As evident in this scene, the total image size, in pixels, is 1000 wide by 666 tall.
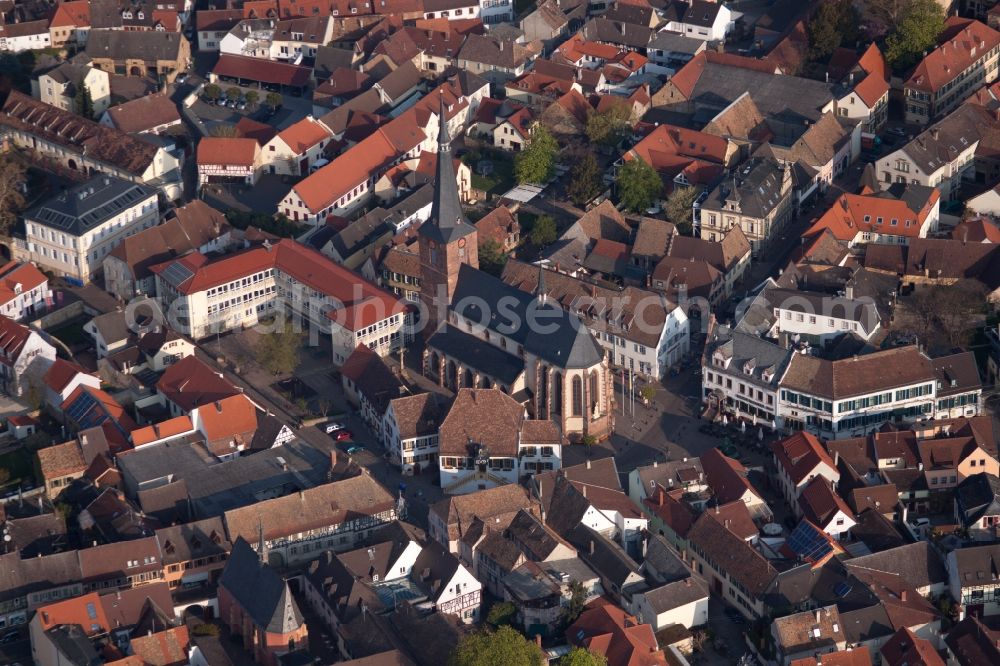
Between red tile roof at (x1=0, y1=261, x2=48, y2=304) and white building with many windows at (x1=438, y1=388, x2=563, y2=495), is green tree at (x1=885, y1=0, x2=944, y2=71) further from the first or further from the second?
red tile roof at (x1=0, y1=261, x2=48, y2=304)

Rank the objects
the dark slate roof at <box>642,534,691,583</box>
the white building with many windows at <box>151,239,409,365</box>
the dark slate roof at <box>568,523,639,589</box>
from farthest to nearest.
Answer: the white building with many windows at <box>151,239,409,365</box> < the dark slate roof at <box>568,523,639,589</box> < the dark slate roof at <box>642,534,691,583</box>

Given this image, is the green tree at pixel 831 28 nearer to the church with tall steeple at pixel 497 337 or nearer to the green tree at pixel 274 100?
the green tree at pixel 274 100

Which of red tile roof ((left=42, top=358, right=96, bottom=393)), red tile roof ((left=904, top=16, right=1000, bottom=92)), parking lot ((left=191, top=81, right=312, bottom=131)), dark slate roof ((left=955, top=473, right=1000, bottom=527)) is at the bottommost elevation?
red tile roof ((left=42, top=358, right=96, bottom=393))

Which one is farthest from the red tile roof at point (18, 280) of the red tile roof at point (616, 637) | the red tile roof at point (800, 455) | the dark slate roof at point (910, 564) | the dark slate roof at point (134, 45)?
the dark slate roof at point (910, 564)

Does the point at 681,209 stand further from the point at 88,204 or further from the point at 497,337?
the point at 88,204

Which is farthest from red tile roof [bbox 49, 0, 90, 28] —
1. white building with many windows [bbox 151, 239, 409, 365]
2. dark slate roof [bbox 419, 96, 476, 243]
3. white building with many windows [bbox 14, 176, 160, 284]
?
dark slate roof [bbox 419, 96, 476, 243]

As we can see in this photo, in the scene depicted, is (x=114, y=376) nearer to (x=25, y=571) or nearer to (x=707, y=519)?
(x=25, y=571)

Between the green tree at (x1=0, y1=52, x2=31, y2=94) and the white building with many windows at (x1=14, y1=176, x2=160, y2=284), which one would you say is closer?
the white building with many windows at (x1=14, y1=176, x2=160, y2=284)
